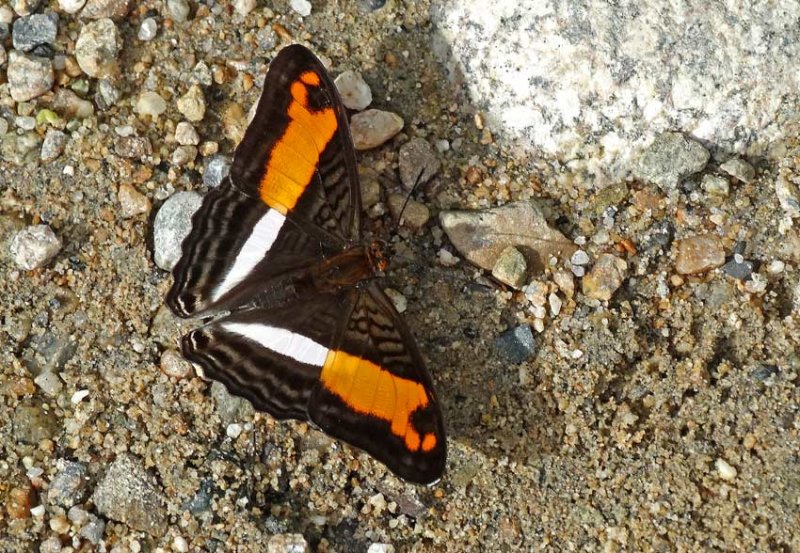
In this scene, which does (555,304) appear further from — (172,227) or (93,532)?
(93,532)

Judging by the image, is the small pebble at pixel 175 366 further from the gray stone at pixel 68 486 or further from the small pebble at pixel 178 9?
the small pebble at pixel 178 9

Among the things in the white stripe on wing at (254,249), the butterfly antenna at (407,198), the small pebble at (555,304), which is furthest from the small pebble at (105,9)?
the small pebble at (555,304)

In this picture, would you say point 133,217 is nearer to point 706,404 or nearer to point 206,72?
point 206,72

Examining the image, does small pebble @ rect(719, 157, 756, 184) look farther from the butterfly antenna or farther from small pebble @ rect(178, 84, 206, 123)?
small pebble @ rect(178, 84, 206, 123)

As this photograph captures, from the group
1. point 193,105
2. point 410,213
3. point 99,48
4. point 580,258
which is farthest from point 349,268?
point 99,48

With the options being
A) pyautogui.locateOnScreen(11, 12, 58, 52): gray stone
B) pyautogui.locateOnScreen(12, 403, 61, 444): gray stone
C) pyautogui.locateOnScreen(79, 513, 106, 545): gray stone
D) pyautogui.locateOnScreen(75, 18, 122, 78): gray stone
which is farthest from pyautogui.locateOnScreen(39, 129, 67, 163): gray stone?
pyautogui.locateOnScreen(79, 513, 106, 545): gray stone
